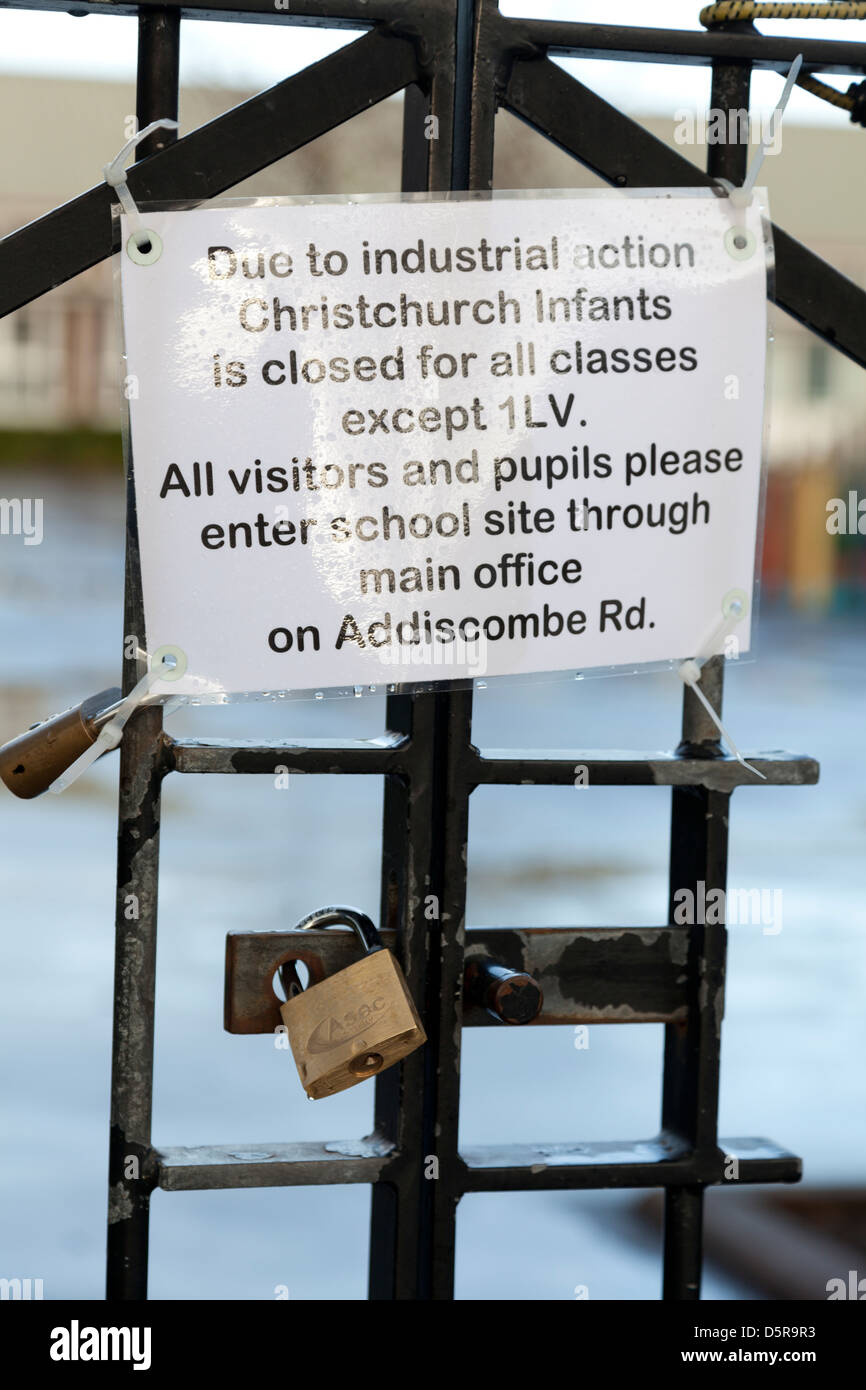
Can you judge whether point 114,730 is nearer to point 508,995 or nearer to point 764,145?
point 508,995

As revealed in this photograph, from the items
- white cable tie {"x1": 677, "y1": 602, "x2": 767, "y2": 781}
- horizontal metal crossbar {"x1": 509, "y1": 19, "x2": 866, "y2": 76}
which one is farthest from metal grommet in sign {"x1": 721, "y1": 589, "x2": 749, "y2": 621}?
horizontal metal crossbar {"x1": 509, "y1": 19, "x2": 866, "y2": 76}

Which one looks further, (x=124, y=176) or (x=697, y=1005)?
(x=697, y=1005)

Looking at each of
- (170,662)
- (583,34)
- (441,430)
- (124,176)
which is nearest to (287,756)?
(170,662)

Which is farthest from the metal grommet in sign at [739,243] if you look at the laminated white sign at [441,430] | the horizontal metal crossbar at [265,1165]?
the horizontal metal crossbar at [265,1165]

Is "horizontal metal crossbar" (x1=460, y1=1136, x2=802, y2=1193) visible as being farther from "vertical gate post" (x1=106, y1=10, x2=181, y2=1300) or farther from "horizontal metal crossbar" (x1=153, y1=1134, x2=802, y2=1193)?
"vertical gate post" (x1=106, y1=10, x2=181, y2=1300)

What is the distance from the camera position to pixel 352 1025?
72 centimetres

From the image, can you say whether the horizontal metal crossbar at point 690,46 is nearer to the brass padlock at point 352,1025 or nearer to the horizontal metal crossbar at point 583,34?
the horizontal metal crossbar at point 583,34

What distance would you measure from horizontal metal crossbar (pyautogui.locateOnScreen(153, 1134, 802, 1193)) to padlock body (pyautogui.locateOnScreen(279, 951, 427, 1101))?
66mm

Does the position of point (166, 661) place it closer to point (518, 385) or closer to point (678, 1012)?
point (518, 385)

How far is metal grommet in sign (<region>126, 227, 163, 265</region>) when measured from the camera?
2.32ft

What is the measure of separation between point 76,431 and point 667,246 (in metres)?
7.92

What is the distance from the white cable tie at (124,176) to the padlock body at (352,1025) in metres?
0.37

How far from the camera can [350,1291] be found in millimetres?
1753

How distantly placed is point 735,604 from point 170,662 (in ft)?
0.99
